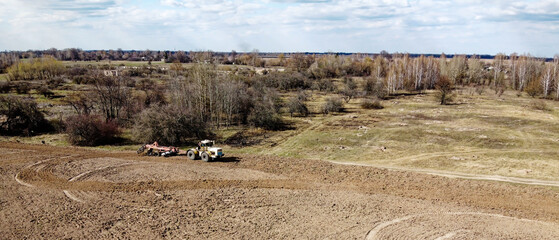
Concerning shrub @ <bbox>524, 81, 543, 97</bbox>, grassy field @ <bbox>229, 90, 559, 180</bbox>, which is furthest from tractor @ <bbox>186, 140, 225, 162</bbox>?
shrub @ <bbox>524, 81, 543, 97</bbox>

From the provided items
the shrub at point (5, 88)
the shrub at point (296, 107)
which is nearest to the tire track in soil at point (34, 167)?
the shrub at point (296, 107)

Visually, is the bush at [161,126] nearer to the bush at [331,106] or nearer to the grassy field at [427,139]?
the grassy field at [427,139]

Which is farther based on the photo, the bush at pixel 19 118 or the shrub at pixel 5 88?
the shrub at pixel 5 88

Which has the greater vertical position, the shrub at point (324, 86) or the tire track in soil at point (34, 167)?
→ the shrub at point (324, 86)

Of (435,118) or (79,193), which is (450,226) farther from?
(435,118)

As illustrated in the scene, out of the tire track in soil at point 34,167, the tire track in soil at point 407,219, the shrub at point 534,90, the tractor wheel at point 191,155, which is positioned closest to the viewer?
the tire track in soil at point 407,219

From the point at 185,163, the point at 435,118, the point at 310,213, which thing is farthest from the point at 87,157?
the point at 435,118
